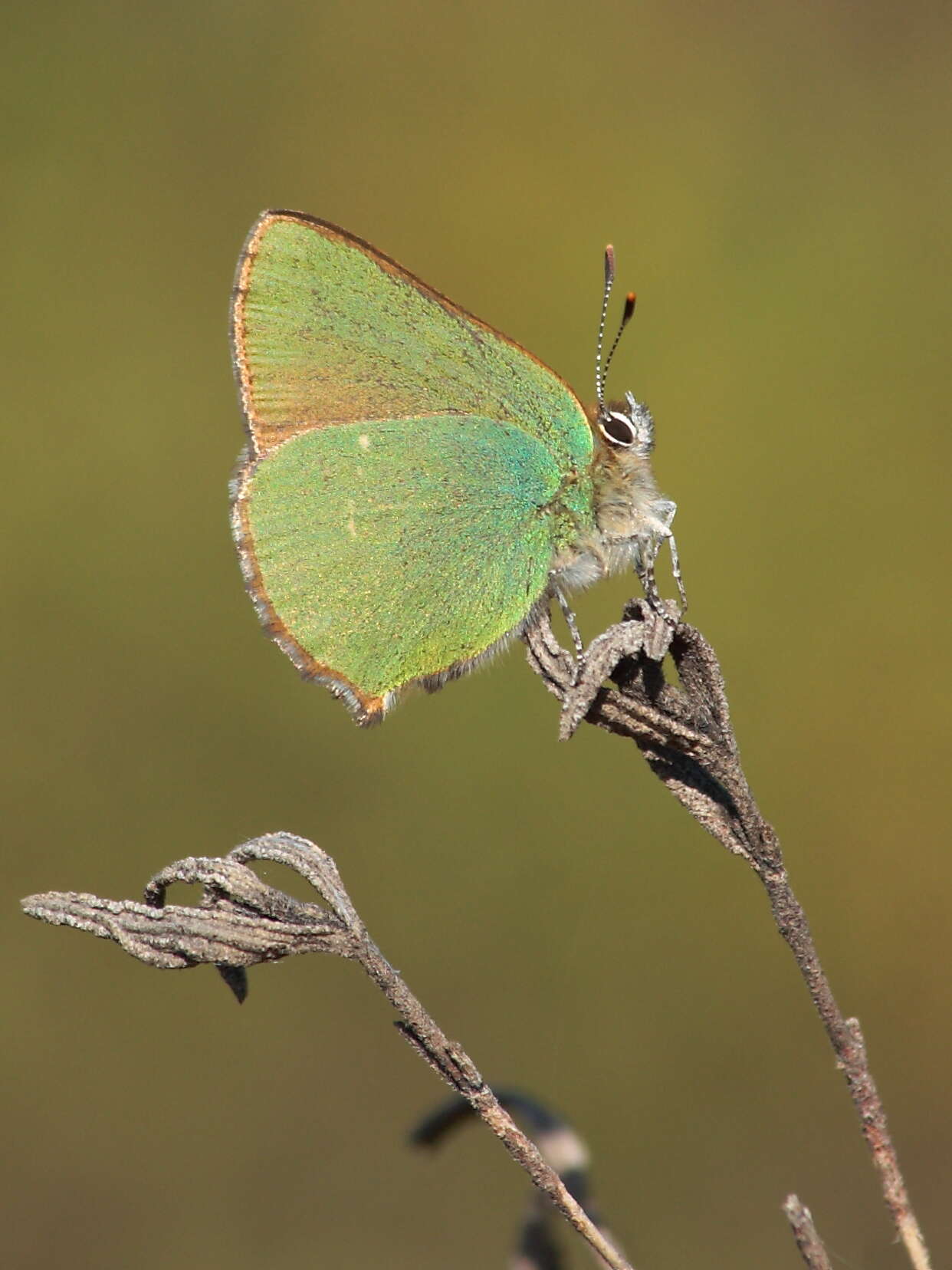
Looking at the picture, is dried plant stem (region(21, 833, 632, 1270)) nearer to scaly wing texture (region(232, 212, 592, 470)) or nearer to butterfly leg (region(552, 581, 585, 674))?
butterfly leg (region(552, 581, 585, 674))

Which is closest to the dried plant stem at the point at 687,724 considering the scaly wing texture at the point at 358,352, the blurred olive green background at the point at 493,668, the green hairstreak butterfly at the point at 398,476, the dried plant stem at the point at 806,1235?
the dried plant stem at the point at 806,1235

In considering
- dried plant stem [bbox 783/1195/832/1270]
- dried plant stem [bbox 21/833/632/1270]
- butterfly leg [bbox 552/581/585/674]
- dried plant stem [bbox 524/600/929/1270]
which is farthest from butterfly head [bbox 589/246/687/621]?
dried plant stem [bbox 783/1195/832/1270]

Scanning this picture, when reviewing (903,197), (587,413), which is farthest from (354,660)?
(903,197)

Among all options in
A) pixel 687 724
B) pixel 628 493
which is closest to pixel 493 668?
pixel 628 493

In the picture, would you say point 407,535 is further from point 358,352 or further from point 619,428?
point 619,428

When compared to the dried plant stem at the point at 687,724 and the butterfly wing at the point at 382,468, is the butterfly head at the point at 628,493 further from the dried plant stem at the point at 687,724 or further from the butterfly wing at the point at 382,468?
the dried plant stem at the point at 687,724
